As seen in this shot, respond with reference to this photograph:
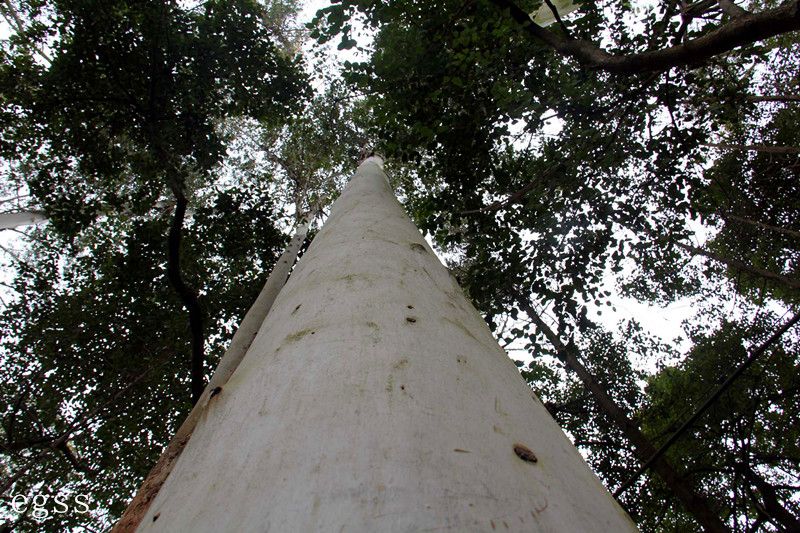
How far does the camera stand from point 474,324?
3.13ft

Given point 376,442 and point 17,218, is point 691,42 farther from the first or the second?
point 17,218

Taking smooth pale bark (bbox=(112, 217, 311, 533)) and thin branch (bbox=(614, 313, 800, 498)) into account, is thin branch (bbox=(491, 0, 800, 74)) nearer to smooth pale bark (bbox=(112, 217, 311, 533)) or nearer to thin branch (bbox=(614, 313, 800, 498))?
thin branch (bbox=(614, 313, 800, 498))

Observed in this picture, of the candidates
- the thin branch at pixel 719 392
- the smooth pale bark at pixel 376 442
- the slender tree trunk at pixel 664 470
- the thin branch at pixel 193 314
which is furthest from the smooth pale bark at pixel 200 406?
the slender tree trunk at pixel 664 470

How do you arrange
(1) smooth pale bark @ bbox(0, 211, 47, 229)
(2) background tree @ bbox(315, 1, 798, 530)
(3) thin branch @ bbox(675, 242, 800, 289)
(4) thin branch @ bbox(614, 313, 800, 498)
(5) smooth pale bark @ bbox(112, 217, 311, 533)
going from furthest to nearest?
(1) smooth pale bark @ bbox(0, 211, 47, 229), (3) thin branch @ bbox(675, 242, 800, 289), (2) background tree @ bbox(315, 1, 798, 530), (4) thin branch @ bbox(614, 313, 800, 498), (5) smooth pale bark @ bbox(112, 217, 311, 533)

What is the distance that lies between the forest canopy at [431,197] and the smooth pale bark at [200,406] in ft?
4.38

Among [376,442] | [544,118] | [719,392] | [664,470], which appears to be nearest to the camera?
[376,442]

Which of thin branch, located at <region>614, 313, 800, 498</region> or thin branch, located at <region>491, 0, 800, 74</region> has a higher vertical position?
thin branch, located at <region>491, 0, 800, 74</region>

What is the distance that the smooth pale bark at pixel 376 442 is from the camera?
0.39 m

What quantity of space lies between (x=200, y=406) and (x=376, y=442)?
33.9 inches

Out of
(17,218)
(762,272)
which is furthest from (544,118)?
(17,218)

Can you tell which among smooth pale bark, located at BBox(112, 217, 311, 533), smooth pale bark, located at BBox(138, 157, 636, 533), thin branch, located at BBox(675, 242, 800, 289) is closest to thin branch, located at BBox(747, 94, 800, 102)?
thin branch, located at BBox(675, 242, 800, 289)

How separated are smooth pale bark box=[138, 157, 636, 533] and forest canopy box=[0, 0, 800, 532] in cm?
151

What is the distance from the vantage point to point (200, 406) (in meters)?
1.08

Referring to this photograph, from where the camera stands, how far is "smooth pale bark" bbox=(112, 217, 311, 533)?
0.88 metres
